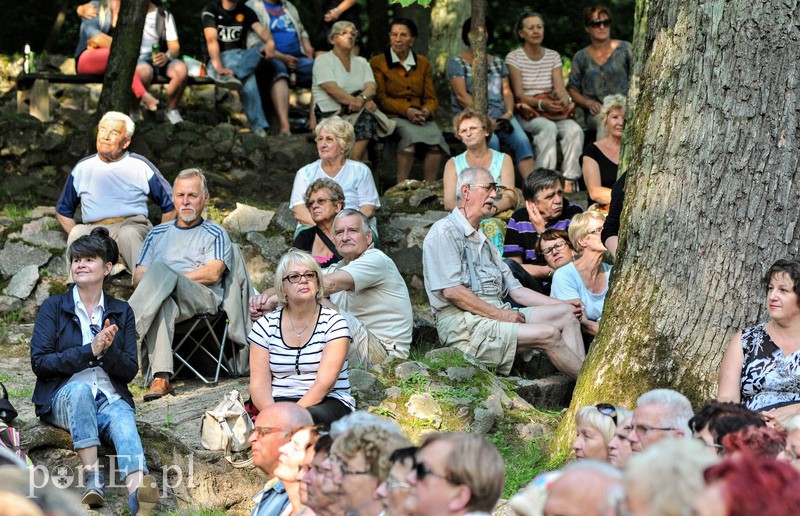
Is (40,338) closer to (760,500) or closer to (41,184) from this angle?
(760,500)

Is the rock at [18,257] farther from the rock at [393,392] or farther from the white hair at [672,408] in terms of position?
the white hair at [672,408]

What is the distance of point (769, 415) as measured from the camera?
210 inches

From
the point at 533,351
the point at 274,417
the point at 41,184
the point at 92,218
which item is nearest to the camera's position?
the point at 274,417

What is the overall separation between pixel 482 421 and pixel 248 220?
3.78 meters

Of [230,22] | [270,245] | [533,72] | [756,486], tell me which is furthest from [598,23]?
[756,486]

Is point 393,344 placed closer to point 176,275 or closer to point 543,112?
point 176,275

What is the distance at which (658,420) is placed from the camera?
180 inches

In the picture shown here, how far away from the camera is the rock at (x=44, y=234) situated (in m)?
9.43

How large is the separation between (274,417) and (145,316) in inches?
104

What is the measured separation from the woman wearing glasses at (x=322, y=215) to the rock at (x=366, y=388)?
1.16 m

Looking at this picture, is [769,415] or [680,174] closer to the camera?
[769,415]

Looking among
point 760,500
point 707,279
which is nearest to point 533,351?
point 707,279

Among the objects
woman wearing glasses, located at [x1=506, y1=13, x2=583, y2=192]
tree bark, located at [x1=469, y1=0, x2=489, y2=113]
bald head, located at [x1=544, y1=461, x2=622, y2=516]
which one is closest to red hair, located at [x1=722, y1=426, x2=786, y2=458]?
bald head, located at [x1=544, y1=461, x2=622, y2=516]

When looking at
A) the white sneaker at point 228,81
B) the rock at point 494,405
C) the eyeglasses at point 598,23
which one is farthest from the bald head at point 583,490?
the white sneaker at point 228,81
